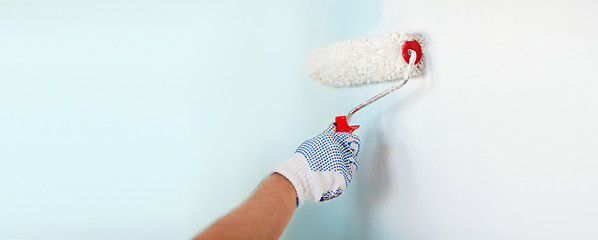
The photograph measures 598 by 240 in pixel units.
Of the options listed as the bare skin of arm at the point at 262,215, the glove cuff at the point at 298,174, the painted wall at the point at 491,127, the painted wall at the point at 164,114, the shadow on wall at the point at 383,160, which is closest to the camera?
the bare skin of arm at the point at 262,215

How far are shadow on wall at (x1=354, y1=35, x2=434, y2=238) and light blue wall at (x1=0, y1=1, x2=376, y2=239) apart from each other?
85 millimetres

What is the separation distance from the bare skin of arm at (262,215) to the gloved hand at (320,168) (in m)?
0.04

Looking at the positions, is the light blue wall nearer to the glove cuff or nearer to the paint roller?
the paint roller

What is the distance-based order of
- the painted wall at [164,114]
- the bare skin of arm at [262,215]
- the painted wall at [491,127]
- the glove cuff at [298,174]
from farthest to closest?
the painted wall at [164,114]
the glove cuff at [298,174]
the painted wall at [491,127]
the bare skin of arm at [262,215]

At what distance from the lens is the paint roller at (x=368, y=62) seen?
1.21 m

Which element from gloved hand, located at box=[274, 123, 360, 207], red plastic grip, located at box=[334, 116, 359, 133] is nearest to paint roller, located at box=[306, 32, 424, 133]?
red plastic grip, located at box=[334, 116, 359, 133]

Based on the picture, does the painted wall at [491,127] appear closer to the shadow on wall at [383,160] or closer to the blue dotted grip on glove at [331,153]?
the shadow on wall at [383,160]

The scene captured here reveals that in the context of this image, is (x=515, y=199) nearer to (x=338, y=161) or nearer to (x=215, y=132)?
(x=338, y=161)

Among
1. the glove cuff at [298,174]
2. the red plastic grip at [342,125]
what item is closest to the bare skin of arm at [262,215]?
the glove cuff at [298,174]

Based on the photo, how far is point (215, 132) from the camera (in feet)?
4.98

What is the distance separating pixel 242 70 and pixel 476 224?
0.87m

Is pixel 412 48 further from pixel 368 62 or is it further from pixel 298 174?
pixel 298 174

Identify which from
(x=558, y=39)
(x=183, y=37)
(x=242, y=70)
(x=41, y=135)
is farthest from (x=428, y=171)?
(x=41, y=135)

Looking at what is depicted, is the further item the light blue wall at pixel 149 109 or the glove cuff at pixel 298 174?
the light blue wall at pixel 149 109
